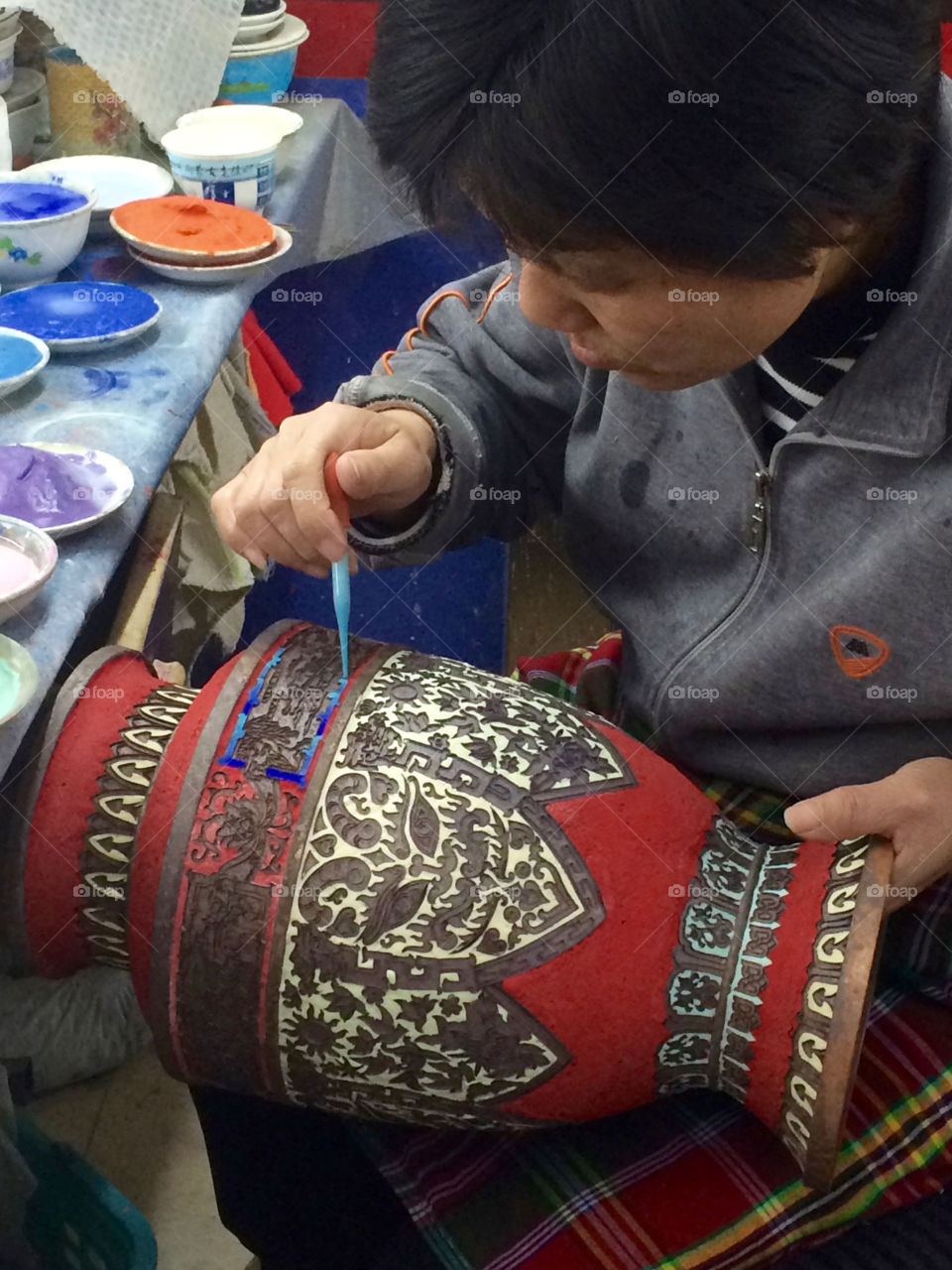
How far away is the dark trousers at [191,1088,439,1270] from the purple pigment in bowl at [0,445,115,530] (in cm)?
51

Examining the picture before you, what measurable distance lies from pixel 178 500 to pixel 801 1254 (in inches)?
40.6

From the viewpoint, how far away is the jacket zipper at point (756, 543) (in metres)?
0.96

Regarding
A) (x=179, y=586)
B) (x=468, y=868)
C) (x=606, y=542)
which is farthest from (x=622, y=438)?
(x=179, y=586)

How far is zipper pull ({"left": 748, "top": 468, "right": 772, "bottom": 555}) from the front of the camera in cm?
Result: 96

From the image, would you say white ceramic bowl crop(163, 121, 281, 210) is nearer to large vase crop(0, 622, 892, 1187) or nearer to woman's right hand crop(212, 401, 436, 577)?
woman's right hand crop(212, 401, 436, 577)

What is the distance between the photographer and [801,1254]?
83cm

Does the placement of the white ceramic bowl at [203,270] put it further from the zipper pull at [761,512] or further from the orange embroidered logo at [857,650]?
the orange embroidered logo at [857,650]

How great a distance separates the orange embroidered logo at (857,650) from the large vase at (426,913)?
0.54 ft

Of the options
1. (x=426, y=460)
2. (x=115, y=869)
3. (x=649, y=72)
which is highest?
(x=649, y=72)

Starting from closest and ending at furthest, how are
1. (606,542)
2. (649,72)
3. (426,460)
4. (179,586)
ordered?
(649,72), (426,460), (606,542), (179,586)

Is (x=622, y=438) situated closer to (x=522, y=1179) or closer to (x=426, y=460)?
(x=426, y=460)

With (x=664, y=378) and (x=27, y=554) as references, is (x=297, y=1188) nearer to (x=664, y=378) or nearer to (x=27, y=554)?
(x=27, y=554)

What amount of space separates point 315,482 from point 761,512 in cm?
35

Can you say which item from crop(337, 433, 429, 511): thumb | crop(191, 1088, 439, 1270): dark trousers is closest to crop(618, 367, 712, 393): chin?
crop(337, 433, 429, 511): thumb
